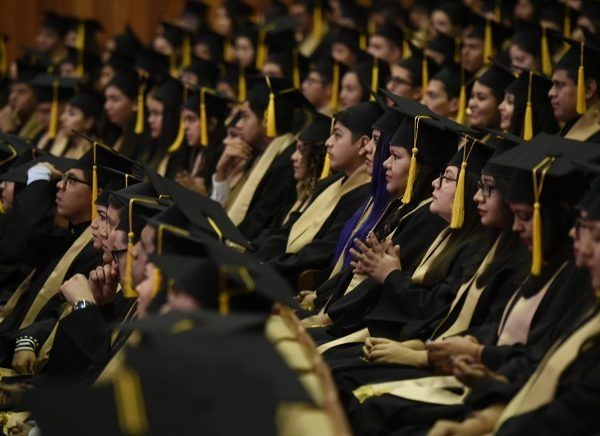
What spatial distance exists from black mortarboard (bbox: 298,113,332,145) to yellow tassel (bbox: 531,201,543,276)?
2355 mm

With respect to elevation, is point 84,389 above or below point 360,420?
above

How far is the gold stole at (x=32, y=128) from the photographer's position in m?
8.73

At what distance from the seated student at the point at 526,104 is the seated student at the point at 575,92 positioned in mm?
153

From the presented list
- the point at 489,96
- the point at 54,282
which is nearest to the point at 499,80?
the point at 489,96

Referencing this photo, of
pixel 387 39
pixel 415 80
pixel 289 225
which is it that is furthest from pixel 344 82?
pixel 289 225

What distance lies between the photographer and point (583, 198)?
10.8 ft

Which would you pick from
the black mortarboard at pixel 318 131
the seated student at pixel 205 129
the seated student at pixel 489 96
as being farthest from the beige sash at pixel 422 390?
the seated student at pixel 205 129

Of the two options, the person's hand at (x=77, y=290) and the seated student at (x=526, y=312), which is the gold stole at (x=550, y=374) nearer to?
the seated student at (x=526, y=312)

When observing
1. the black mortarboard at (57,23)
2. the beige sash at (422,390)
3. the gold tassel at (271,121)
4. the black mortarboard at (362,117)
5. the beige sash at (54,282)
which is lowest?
the beige sash at (54,282)

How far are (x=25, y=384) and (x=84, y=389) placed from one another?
155 centimetres

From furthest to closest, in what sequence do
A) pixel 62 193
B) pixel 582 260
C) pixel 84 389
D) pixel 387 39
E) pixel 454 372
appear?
pixel 387 39
pixel 62 193
pixel 454 372
pixel 582 260
pixel 84 389

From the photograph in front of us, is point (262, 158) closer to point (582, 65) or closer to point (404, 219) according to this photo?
point (582, 65)

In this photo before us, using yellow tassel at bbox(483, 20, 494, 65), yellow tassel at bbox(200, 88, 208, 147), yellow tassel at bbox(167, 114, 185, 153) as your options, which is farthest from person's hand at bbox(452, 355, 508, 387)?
yellow tassel at bbox(483, 20, 494, 65)

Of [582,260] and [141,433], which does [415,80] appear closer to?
[582,260]
